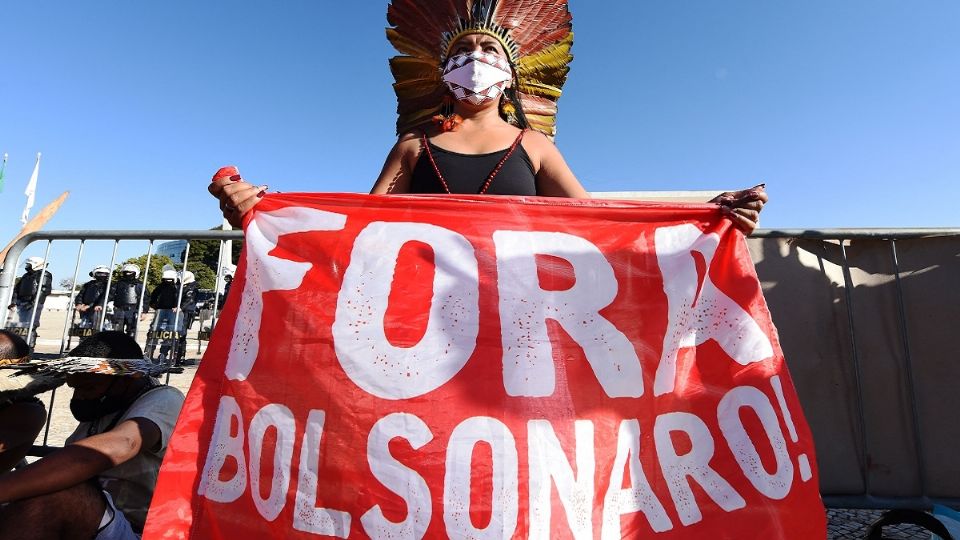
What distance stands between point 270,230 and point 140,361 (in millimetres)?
1014

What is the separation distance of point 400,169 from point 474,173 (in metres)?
0.39

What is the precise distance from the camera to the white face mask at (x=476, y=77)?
232 centimetres

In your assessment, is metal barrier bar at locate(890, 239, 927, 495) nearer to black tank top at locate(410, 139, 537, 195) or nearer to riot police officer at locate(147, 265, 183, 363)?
black tank top at locate(410, 139, 537, 195)

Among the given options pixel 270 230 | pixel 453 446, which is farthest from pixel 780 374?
pixel 270 230

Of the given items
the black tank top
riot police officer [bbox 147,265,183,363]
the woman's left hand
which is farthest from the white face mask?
riot police officer [bbox 147,265,183,363]

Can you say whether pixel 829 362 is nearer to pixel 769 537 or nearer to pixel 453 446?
pixel 769 537

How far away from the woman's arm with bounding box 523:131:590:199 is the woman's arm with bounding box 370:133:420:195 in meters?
0.53

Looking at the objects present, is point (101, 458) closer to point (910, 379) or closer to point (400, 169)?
point (400, 169)

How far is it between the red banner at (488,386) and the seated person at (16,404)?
1202mm

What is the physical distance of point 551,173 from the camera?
2264 millimetres

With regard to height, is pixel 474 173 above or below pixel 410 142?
below

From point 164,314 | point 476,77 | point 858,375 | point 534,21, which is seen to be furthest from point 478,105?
point 164,314

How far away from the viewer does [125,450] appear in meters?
1.92

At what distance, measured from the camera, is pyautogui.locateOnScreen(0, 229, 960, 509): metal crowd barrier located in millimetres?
2523
